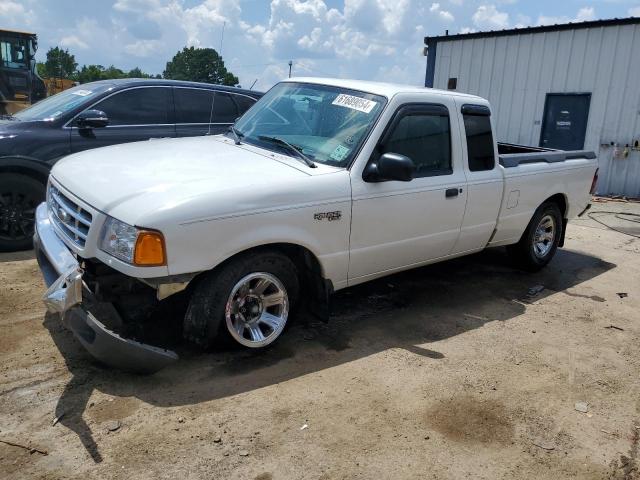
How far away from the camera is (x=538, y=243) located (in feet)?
21.0

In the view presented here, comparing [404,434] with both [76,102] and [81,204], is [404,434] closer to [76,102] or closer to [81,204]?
[81,204]

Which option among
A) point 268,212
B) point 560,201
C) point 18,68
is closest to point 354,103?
point 268,212

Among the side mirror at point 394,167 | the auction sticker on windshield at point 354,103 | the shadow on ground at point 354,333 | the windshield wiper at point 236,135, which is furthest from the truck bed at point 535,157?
the windshield wiper at point 236,135

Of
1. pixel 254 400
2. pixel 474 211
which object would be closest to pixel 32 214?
pixel 254 400

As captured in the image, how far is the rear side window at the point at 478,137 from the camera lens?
16.3 feet

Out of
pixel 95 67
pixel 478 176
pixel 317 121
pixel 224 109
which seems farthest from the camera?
pixel 95 67

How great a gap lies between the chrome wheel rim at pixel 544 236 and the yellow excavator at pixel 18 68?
51.6ft

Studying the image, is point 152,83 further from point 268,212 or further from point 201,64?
point 201,64

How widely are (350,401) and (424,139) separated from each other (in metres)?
2.28

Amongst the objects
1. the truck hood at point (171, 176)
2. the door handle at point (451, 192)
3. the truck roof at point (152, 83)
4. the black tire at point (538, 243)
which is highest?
the truck roof at point (152, 83)

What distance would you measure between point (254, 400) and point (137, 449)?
754 millimetres

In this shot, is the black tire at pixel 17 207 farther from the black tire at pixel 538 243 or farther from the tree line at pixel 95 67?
the tree line at pixel 95 67

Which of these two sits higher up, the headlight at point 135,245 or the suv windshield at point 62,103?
the suv windshield at point 62,103

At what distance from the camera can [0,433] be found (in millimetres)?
2873
